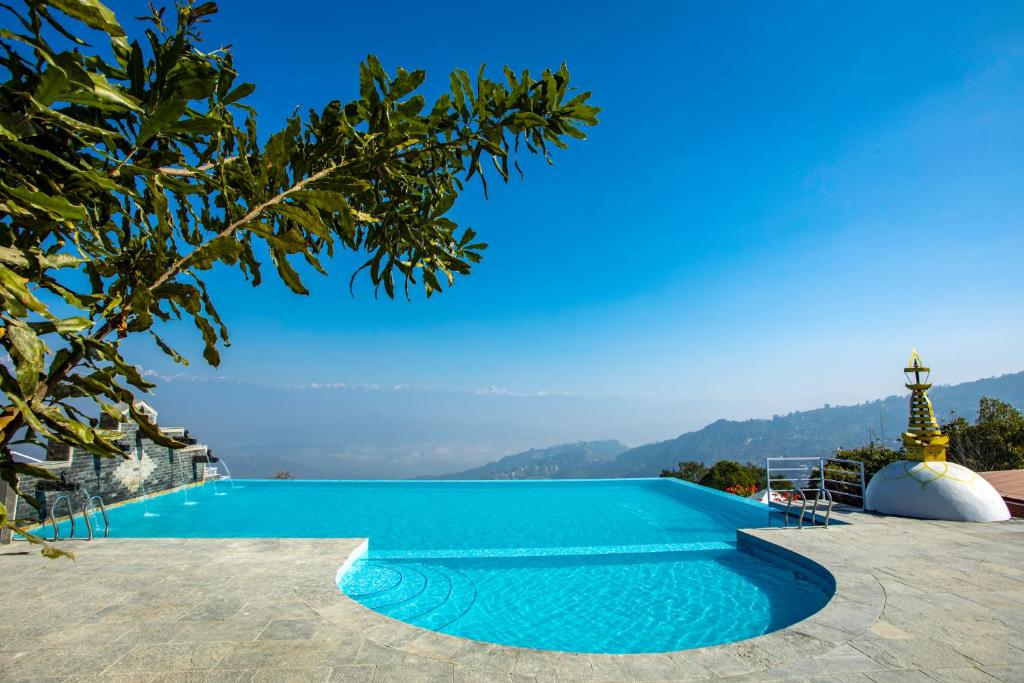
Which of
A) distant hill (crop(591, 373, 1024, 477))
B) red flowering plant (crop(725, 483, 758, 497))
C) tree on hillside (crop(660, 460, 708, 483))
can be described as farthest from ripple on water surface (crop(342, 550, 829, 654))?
distant hill (crop(591, 373, 1024, 477))

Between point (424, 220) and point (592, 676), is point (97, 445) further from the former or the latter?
point (592, 676)

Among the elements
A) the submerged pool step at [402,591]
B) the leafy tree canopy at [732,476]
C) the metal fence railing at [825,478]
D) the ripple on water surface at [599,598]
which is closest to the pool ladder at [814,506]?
the metal fence railing at [825,478]

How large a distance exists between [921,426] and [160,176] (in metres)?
10.4

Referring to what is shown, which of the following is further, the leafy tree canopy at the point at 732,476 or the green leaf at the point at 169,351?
the leafy tree canopy at the point at 732,476

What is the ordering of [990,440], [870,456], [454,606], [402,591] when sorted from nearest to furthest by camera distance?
[454,606] → [402,591] → [870,456] → [990,440]

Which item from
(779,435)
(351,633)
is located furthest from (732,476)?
(779,435)

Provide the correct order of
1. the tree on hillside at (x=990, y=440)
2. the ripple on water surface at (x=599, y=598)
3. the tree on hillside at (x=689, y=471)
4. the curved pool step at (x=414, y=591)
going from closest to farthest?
1. the ripple on water surface at (x=599, y=598)
2. the curved pool step at (x=414, y=591)
3. the tree on hillside at (x=990, y=440)
4. the tree on hillside at (x=689, y=471)

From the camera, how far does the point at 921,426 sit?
329 inches

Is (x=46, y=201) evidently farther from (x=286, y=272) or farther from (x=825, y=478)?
(x=825, y=478)

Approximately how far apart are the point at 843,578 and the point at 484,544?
5.47 meters

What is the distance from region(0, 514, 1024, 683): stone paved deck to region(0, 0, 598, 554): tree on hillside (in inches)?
104

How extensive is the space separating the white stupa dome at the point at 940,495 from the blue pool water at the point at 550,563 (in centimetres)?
237

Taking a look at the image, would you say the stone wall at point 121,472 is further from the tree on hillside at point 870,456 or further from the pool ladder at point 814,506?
the tree on hillside at point 870,456

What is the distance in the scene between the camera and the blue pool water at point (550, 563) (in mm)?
5324
